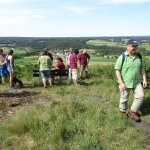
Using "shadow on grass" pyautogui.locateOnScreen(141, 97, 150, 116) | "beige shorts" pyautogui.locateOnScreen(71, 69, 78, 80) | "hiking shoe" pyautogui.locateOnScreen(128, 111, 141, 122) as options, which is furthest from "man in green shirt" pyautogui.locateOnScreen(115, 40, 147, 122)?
"beige shorts" pyautogui.locateOnScreen(71, 69, 78, 80)

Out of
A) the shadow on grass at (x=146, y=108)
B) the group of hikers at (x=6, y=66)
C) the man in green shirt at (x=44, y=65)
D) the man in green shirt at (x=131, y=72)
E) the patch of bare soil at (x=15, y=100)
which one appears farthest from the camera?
the man in green shirt at (x=44, y=65)

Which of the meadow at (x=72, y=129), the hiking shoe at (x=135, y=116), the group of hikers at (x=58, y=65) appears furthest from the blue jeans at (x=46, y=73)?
the hiking shoe at (x=135, y=116)

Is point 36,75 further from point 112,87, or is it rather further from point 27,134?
point 27,134

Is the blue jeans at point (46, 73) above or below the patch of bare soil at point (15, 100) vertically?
above

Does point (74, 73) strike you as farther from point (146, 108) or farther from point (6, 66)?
point (146, 108)

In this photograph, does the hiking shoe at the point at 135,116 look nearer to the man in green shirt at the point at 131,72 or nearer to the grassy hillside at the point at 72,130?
the man in green shirt at the point at 131,72

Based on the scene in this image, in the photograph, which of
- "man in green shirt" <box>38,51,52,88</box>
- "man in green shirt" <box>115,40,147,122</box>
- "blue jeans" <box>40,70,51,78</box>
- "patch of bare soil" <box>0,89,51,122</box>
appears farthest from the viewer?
"blue jeans" <box>40,70,51,78</box>

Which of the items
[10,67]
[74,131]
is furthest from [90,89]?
[74,131]

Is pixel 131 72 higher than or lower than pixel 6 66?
higher

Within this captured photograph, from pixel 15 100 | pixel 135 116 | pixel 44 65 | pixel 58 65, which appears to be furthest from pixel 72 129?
pixel 58 65

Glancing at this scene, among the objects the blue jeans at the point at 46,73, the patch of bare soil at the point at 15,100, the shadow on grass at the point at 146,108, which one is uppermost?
the blue jeans at the point at 46,73

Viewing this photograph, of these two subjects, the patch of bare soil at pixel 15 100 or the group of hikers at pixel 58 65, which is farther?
the group of hikers at pixel 58 65

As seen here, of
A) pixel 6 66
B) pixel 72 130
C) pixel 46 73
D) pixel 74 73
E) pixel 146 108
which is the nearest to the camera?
pixel 72 130

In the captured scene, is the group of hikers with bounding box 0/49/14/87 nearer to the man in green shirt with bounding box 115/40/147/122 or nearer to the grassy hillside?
the grassy hillside
